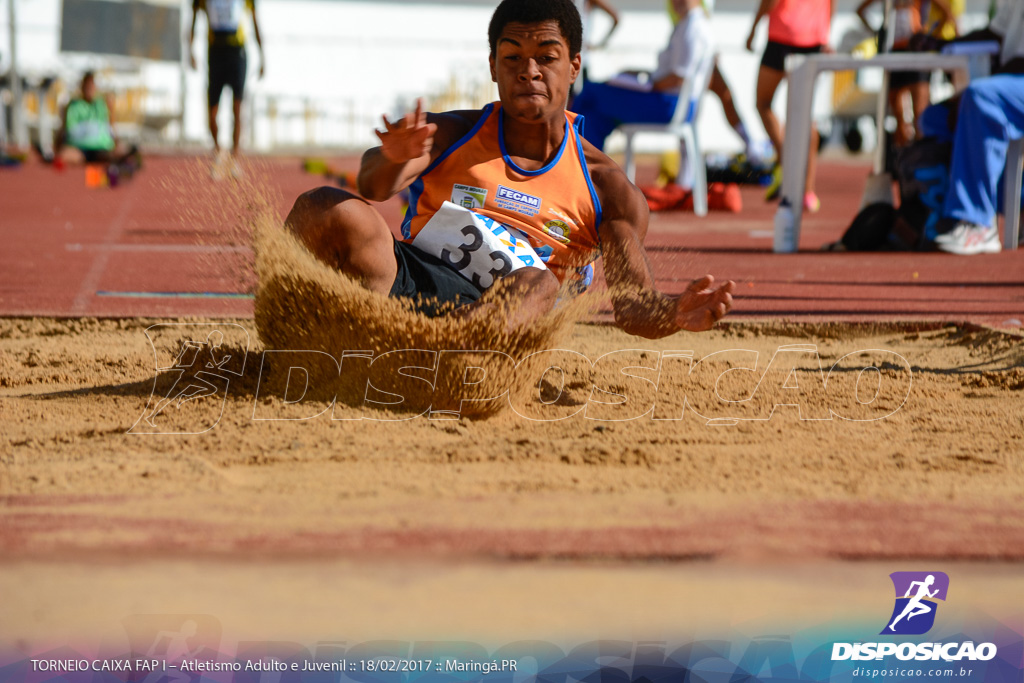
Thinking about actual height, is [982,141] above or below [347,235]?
above

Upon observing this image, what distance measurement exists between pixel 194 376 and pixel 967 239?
4935 millimetres

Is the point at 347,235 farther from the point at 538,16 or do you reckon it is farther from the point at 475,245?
the point at 538,16

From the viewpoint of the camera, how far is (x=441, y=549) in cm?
197

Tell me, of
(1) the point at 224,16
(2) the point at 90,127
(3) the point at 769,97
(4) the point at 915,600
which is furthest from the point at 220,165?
(4) the point at 915,600

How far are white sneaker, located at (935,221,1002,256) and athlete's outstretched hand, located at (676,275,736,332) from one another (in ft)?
13.5

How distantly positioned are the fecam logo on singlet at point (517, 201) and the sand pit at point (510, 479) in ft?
1.88

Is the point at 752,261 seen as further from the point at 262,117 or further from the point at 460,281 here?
the point at 262,117

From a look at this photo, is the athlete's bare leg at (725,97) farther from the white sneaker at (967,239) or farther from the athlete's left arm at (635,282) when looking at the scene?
the athlete's left arm at (635,282)

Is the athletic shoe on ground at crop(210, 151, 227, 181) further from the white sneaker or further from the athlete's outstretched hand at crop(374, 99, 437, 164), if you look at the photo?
the athlete's outstretched hand at crop(374, 99, 437, 164)

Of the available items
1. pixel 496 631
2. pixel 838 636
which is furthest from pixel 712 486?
pixel 496 631

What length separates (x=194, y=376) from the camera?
11.1ft

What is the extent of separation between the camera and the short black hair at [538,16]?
10.9ft

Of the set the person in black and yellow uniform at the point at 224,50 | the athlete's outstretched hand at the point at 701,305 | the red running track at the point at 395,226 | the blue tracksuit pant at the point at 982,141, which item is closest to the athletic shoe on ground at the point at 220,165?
the red running track at the point at 395,226

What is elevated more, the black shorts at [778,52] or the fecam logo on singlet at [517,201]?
the black shorts at [778,52]
